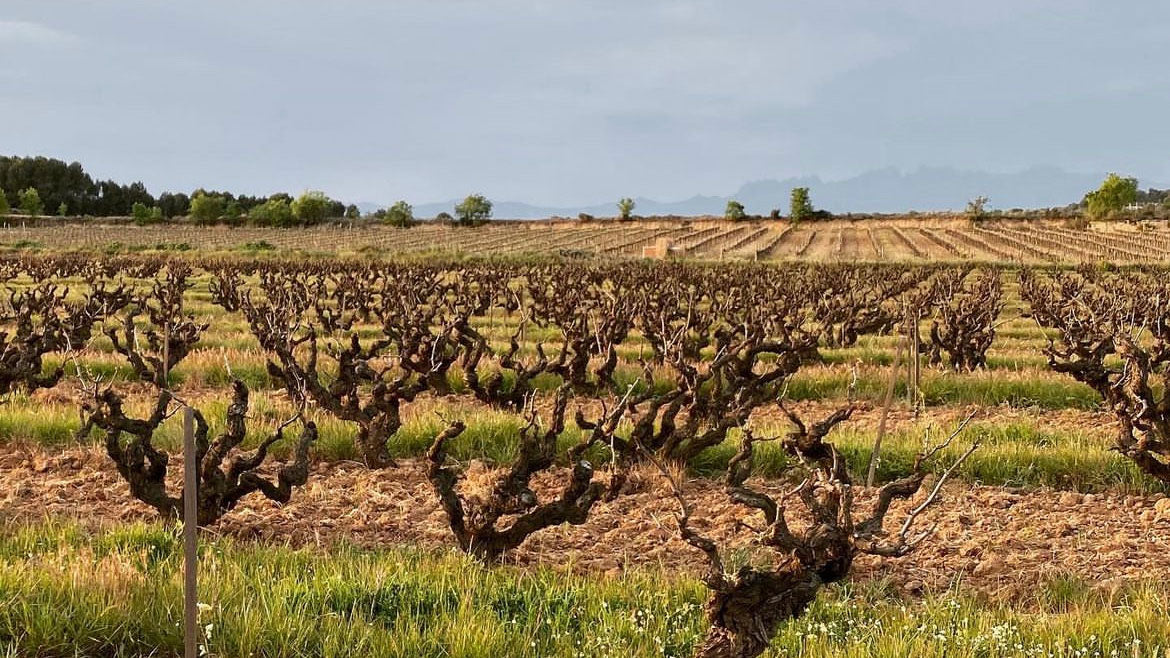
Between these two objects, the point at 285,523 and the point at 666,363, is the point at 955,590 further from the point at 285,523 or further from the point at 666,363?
the point at 666,363

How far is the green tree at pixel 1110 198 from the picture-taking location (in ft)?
267

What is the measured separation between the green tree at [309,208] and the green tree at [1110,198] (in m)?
81.0

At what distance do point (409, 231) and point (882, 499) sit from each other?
81.8 metres

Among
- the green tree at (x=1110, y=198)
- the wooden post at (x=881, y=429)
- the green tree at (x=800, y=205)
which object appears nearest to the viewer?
the wooden post at (x=881, y=429)

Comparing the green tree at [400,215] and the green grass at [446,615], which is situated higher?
the green tree at [400,215]

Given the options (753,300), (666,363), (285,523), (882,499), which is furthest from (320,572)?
(753,300)

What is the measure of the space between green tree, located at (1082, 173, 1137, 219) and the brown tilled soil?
87.3 m

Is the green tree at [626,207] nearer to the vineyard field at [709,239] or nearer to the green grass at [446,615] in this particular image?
the vineyard field at [709,239]

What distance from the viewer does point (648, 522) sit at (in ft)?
20.8

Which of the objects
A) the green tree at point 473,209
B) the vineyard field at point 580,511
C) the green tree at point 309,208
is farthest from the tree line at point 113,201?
the vineyard field at point 580,511

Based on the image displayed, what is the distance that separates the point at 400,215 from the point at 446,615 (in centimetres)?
9395

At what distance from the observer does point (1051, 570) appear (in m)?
5.45

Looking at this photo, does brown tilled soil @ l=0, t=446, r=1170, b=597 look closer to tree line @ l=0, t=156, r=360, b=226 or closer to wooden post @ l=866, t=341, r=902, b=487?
wooden post @ l=866, t=341, r=902, b=487

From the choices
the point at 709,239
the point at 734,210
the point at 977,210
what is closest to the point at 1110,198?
the point at 977,210
